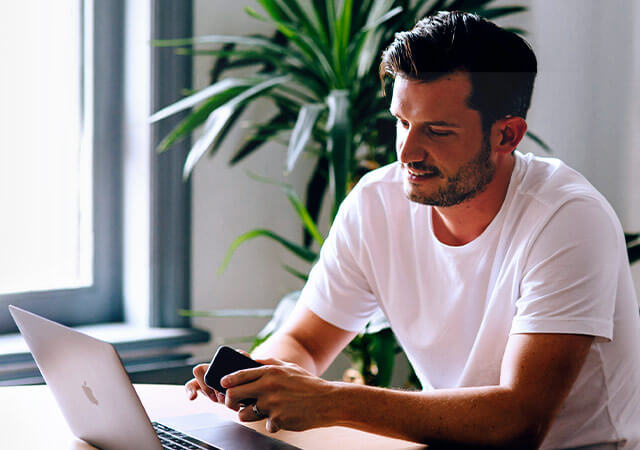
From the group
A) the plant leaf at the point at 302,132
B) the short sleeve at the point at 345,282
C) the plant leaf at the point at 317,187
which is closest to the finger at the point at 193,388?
the short sleeve at the point at 345,282

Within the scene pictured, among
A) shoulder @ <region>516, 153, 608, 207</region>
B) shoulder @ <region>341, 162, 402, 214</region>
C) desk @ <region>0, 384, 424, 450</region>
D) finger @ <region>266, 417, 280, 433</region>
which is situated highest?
shoulder @ <region>516, 153, 608, 207</region>

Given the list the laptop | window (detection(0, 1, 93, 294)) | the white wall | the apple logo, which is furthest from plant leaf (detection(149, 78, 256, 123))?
the apple logo

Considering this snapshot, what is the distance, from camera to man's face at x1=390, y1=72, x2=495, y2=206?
4.56 feet

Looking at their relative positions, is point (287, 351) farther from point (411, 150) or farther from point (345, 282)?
point (411, 150)

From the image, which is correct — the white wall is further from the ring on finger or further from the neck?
the ring on finger

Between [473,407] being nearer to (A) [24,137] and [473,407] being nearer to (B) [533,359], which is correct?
(B) [533,359]

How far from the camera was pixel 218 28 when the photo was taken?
236cm

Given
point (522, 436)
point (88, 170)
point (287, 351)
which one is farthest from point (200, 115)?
point (522, 436)

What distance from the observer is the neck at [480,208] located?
145cm

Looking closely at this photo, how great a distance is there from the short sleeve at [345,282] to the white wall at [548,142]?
823mm

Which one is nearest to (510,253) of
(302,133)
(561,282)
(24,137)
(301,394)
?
(561,282)

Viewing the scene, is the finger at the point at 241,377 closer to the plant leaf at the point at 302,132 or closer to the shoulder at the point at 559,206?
the shoulder at the point at 559,206

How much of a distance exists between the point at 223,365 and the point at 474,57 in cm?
67

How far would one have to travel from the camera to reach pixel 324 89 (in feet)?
7.05
